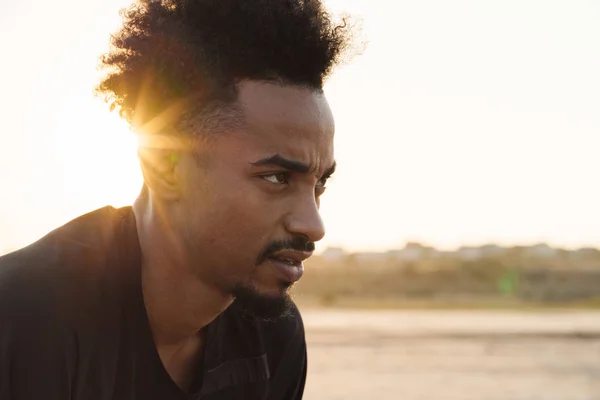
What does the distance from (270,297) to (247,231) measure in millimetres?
213

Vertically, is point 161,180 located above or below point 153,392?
above

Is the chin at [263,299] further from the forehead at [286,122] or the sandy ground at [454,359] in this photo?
the sandy ground at [454,359]

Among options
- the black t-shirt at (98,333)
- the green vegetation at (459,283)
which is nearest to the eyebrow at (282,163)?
the black t-shirt at (98,333)

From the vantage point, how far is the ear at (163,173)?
262 centimetres

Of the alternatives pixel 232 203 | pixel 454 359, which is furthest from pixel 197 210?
pixel 454 359

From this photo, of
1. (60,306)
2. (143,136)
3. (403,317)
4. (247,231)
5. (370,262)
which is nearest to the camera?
(60,306)

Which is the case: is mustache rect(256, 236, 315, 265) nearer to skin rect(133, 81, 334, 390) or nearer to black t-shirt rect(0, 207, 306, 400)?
skin rect(133, 81, 334, 390)

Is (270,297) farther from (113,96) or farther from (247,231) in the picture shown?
(113,96)

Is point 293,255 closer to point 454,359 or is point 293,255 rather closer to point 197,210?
point 197,210

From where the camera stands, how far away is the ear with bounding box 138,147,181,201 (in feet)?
8.59

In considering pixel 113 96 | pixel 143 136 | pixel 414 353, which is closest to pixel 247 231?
pixel 143 136

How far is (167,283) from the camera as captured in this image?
2656 millimetres

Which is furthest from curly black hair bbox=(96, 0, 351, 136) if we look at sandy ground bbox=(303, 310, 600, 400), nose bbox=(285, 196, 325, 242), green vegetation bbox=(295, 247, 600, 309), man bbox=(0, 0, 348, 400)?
green vegetation bbox=(295, 247, 600, 309)

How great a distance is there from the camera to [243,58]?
2.59 meters
